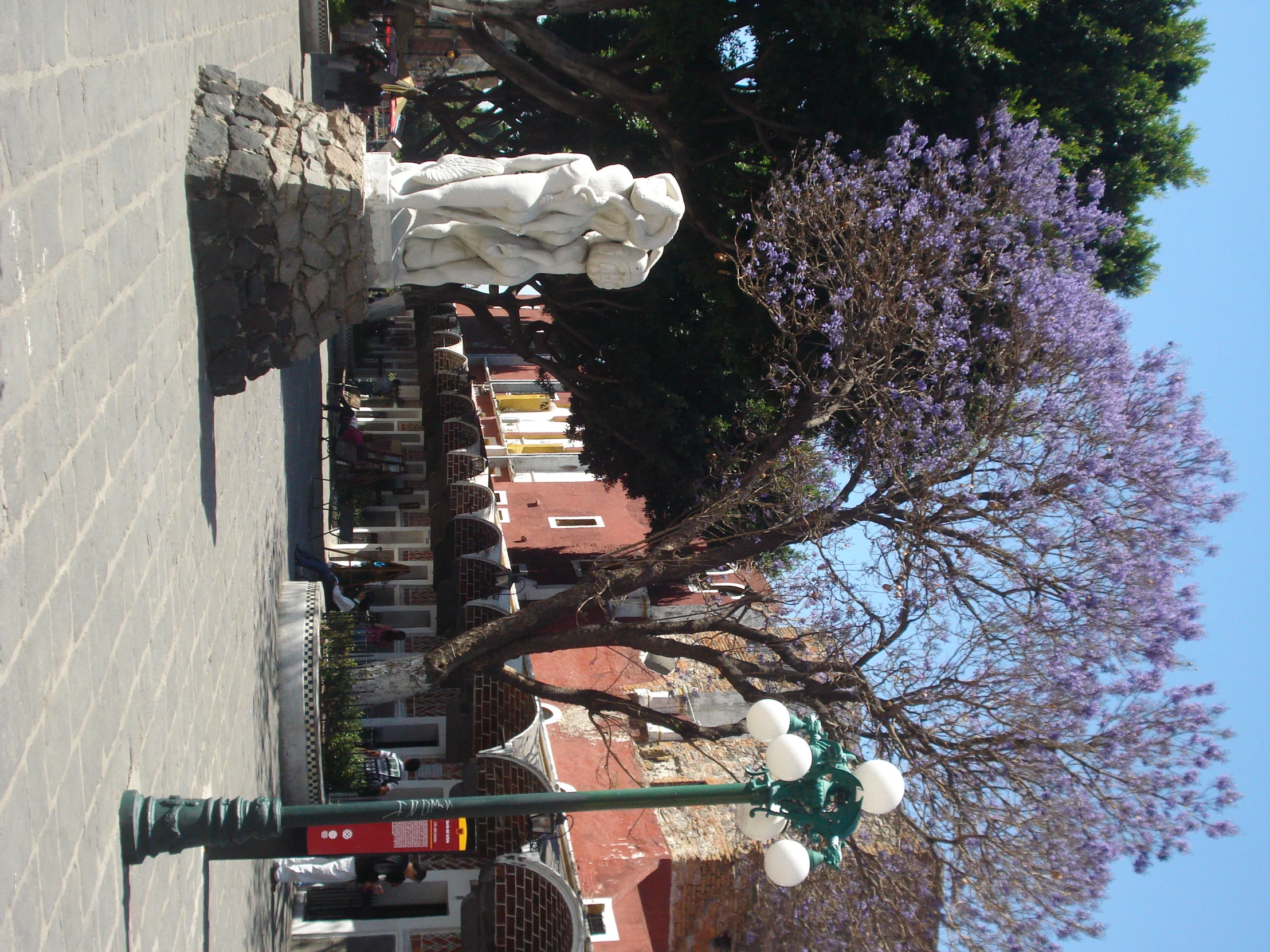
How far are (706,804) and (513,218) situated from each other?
3.64 m

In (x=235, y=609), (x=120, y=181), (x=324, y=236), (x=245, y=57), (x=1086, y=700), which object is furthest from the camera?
(x=1086, y=700)

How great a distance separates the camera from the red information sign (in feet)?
16.9

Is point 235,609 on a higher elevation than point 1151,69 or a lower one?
lower

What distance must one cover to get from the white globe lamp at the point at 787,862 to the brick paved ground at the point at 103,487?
2731 mm

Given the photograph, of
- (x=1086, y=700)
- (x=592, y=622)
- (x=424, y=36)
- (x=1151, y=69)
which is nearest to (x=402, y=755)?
(x=592, y=622)

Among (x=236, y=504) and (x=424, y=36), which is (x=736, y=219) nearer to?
(x=236, y=504)

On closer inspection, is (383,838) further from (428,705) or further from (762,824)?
(428,705)

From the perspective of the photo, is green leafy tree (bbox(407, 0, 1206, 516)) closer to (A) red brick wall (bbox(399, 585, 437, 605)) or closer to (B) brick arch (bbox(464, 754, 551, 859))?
(A) red brick wall (bbox(399, 585, 437, 605))

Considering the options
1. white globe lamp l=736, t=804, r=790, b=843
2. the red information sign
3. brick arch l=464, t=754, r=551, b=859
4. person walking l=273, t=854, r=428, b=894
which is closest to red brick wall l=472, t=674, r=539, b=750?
brick arch l=464, t=754, r=551, b=859

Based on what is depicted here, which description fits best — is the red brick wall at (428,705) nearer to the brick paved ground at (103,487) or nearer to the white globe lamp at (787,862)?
the brick paved ground at (103,487)

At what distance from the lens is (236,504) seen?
22.4 feet

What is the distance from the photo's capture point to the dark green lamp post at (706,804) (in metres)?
4.09

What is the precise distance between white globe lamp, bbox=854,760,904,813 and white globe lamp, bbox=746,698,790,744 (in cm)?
41

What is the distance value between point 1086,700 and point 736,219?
6424mm
